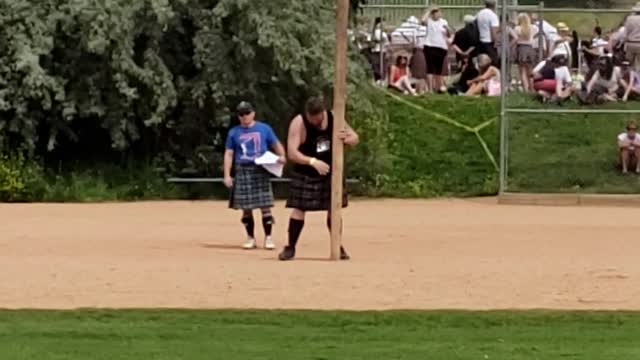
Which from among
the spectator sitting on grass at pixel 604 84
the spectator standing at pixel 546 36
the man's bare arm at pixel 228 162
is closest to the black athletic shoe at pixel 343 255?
the man's bare arm at pixel 228 162

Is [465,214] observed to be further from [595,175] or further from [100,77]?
[100,77]

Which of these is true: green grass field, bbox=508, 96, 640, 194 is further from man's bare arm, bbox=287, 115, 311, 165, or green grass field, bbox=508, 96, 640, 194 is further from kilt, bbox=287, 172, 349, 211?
man's bare arm, bbox=287, 115, 311, 165

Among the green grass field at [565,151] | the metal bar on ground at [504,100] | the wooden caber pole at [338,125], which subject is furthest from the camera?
the green grass field at [565,151]

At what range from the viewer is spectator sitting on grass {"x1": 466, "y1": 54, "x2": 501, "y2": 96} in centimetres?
3098

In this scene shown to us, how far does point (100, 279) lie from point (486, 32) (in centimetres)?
1777

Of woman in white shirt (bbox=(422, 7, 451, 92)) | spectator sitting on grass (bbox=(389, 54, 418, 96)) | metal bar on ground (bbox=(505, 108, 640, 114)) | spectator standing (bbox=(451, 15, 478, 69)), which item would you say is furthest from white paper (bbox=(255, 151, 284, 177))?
spectator standing (bbox=(451, 15, 478, 69))

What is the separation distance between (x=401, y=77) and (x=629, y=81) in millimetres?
4716

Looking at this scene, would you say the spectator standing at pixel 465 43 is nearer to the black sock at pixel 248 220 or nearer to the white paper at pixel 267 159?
the black sock at pixel 248 220

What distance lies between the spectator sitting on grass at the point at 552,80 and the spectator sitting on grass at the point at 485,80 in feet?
8.63

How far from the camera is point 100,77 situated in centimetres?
2662

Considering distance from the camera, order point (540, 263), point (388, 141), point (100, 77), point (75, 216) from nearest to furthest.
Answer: point (540, 263) < point (75, 216) < point (100, 77) < point (388, 141)

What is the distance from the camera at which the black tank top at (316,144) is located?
51.7 ft

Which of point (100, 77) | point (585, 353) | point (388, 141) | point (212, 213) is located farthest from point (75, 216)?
point (585, 353)

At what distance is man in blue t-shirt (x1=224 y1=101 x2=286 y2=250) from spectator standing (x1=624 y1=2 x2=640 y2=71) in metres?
12.0
